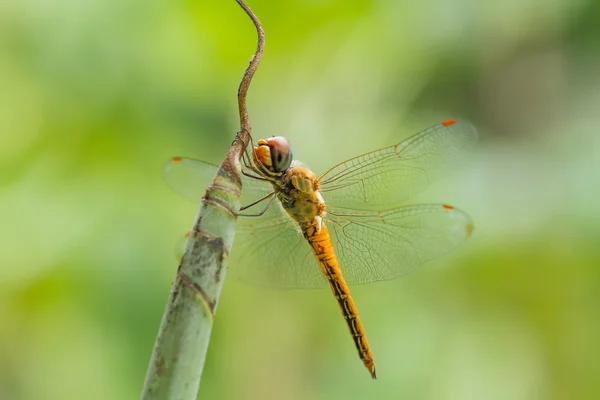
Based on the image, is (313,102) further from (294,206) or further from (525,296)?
(525,296)

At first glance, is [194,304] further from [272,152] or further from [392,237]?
[392,237]

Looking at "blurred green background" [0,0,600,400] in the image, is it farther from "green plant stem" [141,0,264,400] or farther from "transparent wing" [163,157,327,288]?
"green plant stem" [141,0,264,400]

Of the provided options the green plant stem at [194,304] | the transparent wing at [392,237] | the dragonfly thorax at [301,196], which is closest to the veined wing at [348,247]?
the transparent wing at [392,237]

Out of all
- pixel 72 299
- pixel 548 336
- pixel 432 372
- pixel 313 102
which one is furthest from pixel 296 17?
pixel 548 336

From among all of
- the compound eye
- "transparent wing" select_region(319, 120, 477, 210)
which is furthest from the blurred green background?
the compound eye

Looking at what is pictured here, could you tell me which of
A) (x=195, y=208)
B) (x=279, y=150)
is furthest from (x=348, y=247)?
(x=195, y=208)
